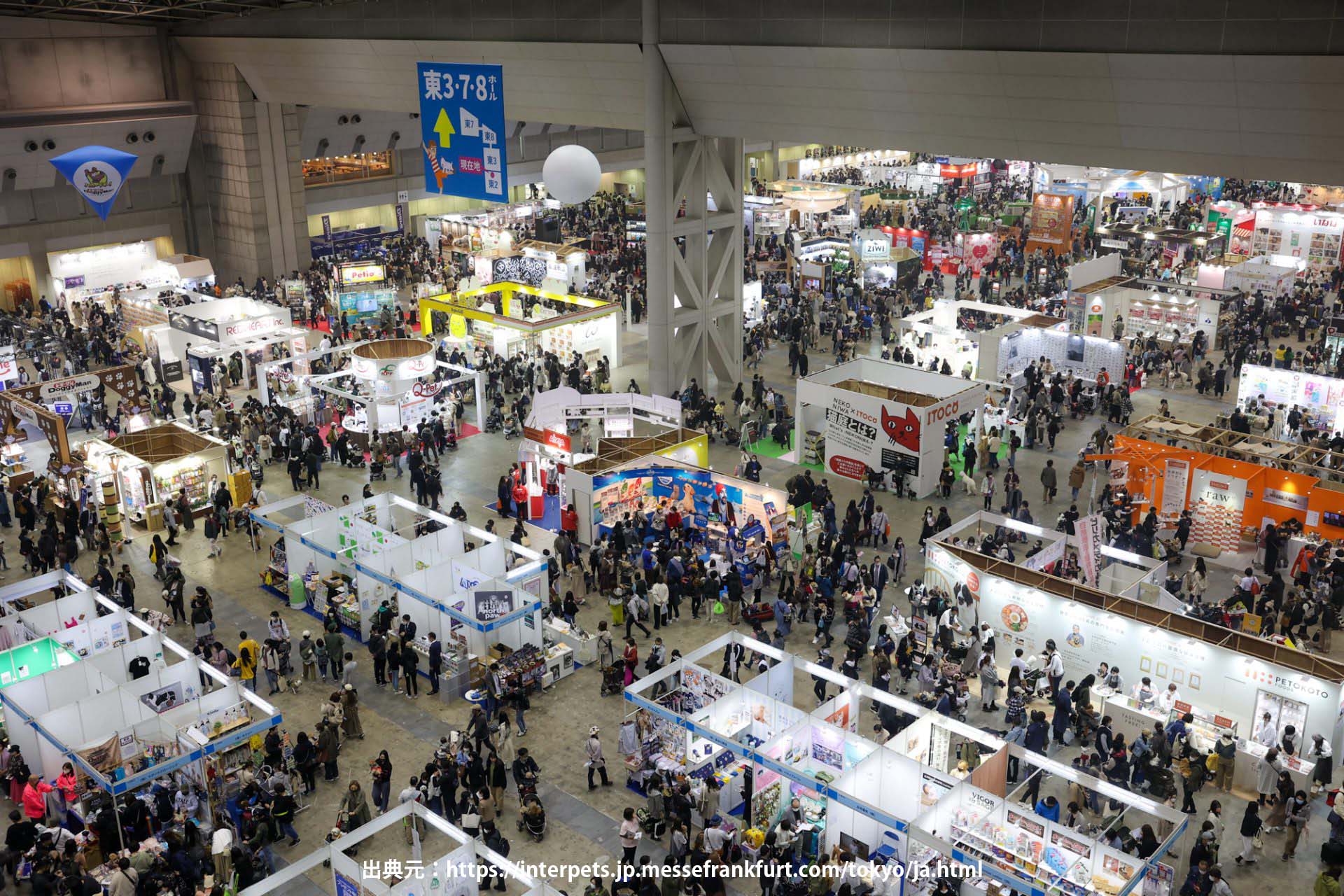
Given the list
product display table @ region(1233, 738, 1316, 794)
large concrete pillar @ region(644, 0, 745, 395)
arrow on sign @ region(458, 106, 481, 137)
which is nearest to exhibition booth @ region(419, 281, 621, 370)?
large concrete pillar @ region(644, 0, 745, 395)

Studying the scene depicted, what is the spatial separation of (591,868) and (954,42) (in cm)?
1610

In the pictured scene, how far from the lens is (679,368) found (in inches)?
1181

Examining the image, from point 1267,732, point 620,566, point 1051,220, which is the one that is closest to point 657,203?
point 620,566

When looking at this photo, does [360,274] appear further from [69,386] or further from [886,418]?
A: [886,418]

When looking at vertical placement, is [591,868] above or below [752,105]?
below

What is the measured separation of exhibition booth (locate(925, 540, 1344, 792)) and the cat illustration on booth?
19.6 feet

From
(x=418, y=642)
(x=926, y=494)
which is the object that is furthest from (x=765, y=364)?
(x=418, y=642)

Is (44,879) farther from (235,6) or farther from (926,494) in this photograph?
(235,6)

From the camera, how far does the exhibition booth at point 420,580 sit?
1767 centimetres

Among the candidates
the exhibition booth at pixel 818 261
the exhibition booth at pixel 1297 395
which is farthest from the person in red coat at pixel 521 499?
the exhibition booth at pixel 818 261

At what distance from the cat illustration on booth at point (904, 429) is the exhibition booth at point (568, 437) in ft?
12.3

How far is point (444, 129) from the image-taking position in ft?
79.4

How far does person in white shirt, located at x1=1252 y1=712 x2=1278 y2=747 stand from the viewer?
15.6 m

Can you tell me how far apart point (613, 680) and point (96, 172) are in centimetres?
2865
